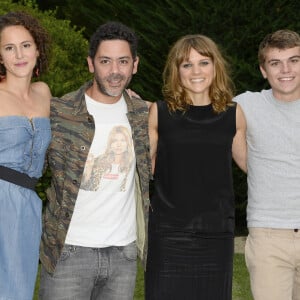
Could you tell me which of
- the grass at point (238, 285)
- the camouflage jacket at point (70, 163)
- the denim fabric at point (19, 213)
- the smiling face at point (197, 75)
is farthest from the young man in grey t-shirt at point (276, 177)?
the grass at point (238, 285)

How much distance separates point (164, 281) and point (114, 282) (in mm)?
382

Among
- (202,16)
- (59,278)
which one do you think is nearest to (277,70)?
(59,278)

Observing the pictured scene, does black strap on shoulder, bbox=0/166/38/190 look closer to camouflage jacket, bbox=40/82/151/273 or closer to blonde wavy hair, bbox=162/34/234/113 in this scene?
camouflage jacket, bbox=40/82/151/273

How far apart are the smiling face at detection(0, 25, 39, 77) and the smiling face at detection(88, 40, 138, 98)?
1.31ft

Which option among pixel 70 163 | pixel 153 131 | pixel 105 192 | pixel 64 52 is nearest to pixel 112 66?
pixel 153 131

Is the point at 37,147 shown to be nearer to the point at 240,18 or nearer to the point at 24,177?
the point at 24,177

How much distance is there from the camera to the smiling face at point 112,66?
187 inches

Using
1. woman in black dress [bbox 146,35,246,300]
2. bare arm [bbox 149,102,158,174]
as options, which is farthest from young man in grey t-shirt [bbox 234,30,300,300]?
bare arm [bbox 149,102,158,174]

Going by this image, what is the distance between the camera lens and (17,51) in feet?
15.3

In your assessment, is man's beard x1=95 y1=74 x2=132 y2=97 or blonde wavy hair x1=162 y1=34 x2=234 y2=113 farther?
blonde wavy hair x1=162 y1=34 x2=234 y2=113

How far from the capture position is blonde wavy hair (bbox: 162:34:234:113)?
502 centimetres

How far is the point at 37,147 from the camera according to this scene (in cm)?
459

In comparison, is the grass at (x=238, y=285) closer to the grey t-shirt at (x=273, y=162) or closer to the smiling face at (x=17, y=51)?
the grey t-shirt at (x=273, y=162)

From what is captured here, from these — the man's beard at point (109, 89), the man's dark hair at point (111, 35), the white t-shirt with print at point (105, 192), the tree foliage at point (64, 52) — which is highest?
the tree foliage at point (64, 52)
